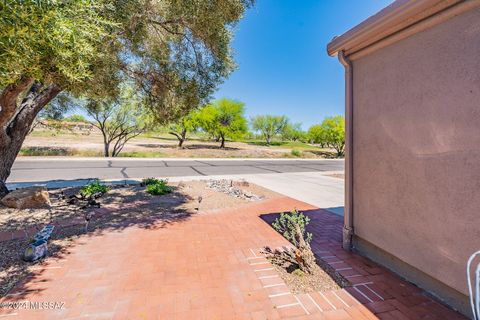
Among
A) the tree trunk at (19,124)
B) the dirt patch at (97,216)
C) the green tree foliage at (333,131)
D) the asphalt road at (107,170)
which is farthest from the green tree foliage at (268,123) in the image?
the tree trunk at (19,124)

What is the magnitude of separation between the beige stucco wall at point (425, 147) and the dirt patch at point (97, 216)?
→ 13.7 ft

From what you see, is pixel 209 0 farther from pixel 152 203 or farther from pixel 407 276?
pixel 407 276

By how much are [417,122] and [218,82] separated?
5737 millimetres

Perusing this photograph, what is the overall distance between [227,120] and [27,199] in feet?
101

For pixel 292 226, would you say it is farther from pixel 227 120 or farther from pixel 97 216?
pixel 227 120

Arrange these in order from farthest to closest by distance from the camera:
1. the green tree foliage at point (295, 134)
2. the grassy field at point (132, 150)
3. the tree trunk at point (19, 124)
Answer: the green tree foliage at point (295, 134) < the grassy field at point (132, 150) < the tree trunk at point (19, 124)

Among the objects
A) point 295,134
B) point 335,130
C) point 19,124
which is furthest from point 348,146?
point 295,134

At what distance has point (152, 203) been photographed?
6.71m

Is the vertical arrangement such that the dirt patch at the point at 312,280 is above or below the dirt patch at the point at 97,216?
below

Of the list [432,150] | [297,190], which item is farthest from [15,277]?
[297,190]

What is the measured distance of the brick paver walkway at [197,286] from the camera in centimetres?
245

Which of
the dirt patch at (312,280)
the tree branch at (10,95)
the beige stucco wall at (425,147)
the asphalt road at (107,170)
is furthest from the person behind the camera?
the asphalt road at (107,170)

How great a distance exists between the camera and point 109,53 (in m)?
5.06

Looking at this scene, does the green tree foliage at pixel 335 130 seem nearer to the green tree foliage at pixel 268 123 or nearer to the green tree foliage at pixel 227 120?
the green tree foliage at pixel 227 120
